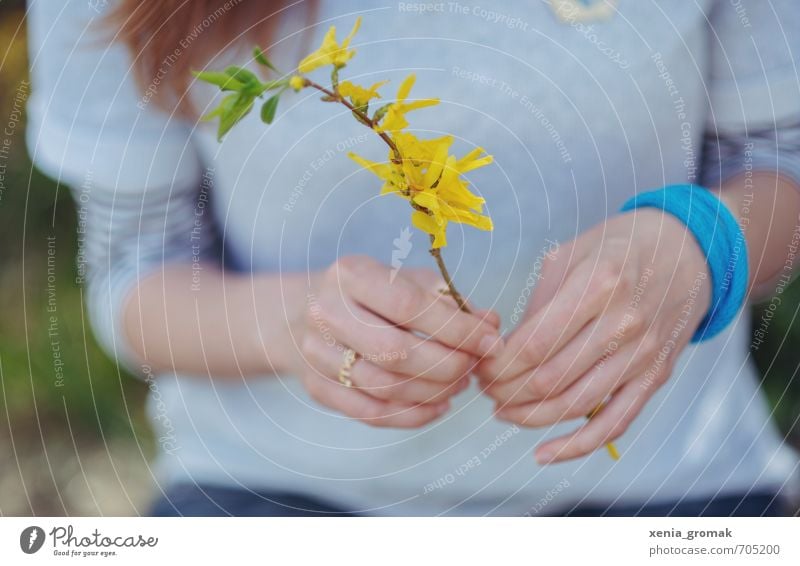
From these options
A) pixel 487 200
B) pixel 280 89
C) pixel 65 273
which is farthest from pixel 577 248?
pixel 65 273

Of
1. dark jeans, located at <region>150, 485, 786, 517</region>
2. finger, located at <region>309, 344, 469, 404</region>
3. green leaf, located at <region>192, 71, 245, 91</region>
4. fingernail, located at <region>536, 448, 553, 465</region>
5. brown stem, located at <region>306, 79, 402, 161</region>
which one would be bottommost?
dark jeans, located at <region>150, 485, 786, 517</region>

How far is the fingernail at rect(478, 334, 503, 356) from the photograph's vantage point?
351 millimetres

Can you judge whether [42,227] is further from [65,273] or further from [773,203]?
[773,203]

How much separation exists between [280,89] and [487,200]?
0.34 ft

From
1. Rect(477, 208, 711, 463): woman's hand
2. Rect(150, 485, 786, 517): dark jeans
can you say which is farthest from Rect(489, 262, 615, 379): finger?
Rect(150, 485, 786, 517): dark jeans

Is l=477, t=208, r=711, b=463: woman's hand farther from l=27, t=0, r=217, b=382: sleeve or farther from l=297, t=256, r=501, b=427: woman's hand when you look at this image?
l=27, t=0, r=217, b=382: sleeve

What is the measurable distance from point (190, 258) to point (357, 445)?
0.12 m

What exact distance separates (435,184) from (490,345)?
8 cm

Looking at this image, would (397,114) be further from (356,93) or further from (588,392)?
(588,392)

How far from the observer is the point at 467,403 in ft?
1.28

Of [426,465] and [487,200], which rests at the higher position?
[487,200]

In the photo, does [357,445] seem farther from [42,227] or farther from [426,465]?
[42,227]

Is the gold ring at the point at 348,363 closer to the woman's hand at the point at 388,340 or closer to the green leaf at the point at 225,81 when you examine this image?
the woman's hand at the point at 388,340

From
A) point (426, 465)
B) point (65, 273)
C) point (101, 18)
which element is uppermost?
point (101, 18)
